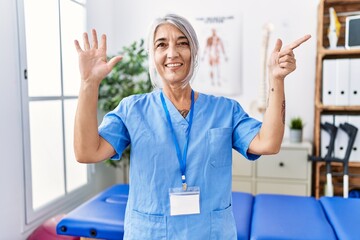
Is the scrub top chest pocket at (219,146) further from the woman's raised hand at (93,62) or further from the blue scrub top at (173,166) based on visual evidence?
the woman's raised hand at (93,62)

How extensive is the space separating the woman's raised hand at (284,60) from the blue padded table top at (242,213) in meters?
0.85

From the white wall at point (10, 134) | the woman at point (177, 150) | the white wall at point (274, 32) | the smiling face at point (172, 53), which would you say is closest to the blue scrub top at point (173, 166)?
the woman at point (177, 150)

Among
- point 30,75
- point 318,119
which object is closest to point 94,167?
point 30,75

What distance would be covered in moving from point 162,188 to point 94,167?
1.95m

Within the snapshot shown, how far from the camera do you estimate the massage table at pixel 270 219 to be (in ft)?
4.79

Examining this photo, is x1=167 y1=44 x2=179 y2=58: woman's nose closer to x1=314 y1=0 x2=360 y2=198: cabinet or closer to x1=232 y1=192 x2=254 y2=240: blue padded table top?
x1=232 y1=192 x2=254 y2=240: blue padded table top

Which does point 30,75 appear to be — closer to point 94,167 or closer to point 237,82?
point 94,167

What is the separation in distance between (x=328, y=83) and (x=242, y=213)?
1.32 m

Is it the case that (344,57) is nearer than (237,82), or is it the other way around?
(344,57)

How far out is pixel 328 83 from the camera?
2471 mm

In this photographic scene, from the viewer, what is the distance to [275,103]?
3.13 feet

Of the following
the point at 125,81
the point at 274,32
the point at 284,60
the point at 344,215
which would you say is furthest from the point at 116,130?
the point at 274,32

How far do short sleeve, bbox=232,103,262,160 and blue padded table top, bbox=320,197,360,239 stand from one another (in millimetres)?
706

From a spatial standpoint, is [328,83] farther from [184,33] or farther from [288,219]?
[184,33]
